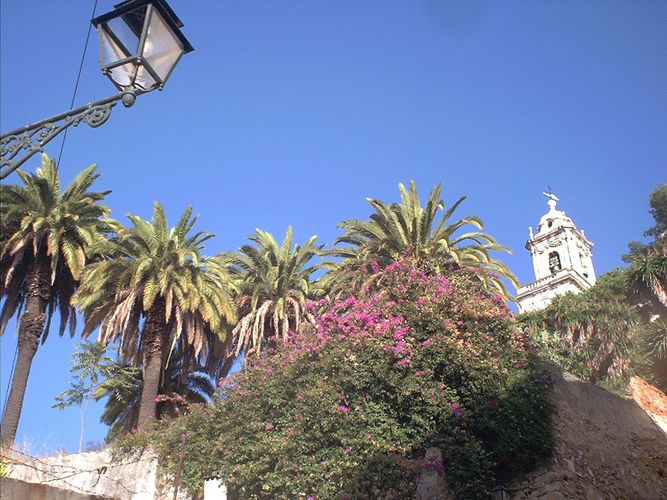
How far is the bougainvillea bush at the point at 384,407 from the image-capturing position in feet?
46.7

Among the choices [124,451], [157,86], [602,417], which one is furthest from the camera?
[124,451]

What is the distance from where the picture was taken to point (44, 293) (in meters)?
23.1

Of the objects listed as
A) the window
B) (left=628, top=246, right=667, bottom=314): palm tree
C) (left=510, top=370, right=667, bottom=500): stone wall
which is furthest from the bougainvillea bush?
the window

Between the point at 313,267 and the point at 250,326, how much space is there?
3456mm

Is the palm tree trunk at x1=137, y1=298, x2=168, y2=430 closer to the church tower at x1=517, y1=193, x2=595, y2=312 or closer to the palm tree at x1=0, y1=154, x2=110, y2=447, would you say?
the palm tree at x1=0, y1=154, x2=110, y2=447

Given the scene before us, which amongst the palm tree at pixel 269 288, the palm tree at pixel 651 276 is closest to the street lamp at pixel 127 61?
the palm tree at pixel 269 288

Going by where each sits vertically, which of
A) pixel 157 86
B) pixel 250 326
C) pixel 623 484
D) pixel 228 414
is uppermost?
pixel 250 326

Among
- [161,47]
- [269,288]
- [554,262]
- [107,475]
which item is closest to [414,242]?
[269,288]

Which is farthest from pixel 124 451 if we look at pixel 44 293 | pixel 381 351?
pixel 381 351

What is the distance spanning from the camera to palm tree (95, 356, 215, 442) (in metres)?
24.2

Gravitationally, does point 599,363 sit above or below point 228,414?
above

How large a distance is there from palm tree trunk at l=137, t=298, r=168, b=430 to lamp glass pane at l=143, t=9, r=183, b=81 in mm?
16947

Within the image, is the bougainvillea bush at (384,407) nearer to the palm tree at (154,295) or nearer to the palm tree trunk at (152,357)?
the palm tree trunk at (152,357)

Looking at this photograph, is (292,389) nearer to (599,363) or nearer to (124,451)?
(124,451)
